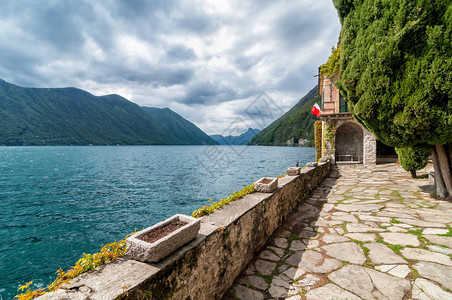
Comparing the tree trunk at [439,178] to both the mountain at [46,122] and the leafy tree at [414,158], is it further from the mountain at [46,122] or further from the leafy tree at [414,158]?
the mountain at [46,122]

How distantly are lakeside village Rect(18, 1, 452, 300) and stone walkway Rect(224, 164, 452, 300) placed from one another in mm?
19

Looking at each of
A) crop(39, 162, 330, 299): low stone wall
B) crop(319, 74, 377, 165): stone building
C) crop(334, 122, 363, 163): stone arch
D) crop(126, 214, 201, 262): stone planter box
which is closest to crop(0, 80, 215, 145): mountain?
crop(319, 74, 377, 165): stone building

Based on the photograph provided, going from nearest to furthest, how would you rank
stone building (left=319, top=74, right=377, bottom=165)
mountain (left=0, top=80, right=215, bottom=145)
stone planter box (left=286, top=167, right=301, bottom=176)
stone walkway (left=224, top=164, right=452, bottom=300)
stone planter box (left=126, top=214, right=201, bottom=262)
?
stone planter box (left=126, top=214, right=201, bottom=262) < stone walkway (left=224, top=164, right=452, bottom=300) < stone planter box (left=286, top=167, right=301, bottom=176) < stone building (left=319, top=74, right=377, bottom=165) < mountain (left=0, top=80, right=215, bottom=145)

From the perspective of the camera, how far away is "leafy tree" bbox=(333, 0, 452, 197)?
4.93 m

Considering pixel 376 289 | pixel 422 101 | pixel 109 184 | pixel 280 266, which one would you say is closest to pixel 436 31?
pixel 422 101

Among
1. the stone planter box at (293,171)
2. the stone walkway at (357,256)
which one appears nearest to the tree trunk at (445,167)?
the stone walkway at (357,256)

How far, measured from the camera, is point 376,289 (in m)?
2.69

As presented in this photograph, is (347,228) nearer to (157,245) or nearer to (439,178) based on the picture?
(157,245)

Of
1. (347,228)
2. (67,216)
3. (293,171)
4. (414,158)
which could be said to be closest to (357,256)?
(347,228)

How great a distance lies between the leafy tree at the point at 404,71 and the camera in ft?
16.2

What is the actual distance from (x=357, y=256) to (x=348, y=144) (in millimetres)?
18835

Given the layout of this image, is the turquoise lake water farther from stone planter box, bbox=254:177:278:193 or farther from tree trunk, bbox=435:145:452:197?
tree trunk, bbox=435:145:452:197

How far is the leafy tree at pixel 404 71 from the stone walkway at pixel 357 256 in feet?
6.83

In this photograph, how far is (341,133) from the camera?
65.1ft
